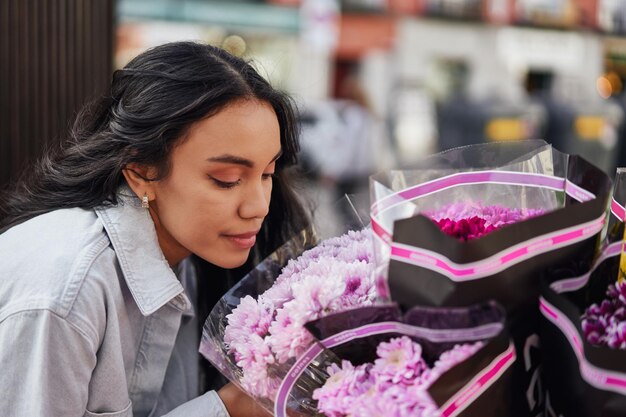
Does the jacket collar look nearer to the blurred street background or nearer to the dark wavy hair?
the dark wavy hair

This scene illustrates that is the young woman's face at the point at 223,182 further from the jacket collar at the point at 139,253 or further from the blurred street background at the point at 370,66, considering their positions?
the blurred street background at the point at 370,66

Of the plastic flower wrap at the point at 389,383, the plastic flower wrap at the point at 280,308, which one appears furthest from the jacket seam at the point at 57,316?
the plastic flower wrap at the point at 389,383

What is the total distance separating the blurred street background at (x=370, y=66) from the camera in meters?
3.40

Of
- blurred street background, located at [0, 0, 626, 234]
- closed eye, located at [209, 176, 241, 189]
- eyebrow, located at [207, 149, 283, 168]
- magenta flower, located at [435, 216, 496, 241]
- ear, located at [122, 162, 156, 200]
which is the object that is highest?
magenta flower, located at [435, 216, 496, 241]

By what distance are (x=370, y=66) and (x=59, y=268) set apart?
12.4 metres

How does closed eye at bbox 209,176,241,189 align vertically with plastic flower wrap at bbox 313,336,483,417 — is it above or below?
above

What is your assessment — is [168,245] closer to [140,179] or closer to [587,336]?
[140,179]

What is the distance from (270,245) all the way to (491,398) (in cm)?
101

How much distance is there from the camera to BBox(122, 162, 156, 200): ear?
65.1 inches

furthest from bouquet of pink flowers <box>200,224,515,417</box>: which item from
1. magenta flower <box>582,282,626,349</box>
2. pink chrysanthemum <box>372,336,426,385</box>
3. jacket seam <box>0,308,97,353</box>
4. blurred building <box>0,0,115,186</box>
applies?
blurred building <box>0,0,115,186</box>

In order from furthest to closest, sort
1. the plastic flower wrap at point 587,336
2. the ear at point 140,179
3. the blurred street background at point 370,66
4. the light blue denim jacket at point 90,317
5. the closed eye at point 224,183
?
the blurred street background at point 370,66 → the ear at point 140,179 → the closed eye at point 224,183 → the light blue denim jacket at point 90,317 → the plastic flower wrap at point 587,336

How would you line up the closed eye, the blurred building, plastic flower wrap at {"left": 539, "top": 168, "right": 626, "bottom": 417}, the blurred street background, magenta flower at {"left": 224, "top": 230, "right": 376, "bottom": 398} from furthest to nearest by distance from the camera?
the blurred street background → the blurred building → the closed eye → magenta flower at {"left": 224, "top": 230, "right": 376, "bottom": 398} → plastic flower wrap at {"left": 539, "top": 168, "right": 626, "bottom": 417}

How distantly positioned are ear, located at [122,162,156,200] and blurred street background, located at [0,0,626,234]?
368 millimetres

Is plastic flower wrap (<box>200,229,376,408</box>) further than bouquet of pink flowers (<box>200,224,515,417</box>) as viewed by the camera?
Yes
